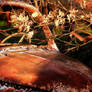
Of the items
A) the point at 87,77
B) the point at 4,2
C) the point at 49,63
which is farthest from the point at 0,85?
the point at 4,2

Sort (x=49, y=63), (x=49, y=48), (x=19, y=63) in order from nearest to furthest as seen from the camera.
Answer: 1. (x=19, y=63)
2. (x=49, y=63)
3. (x=49, y=48)

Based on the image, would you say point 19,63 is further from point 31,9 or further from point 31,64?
point 31,9

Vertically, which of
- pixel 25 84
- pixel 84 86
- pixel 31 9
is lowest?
pixel 84 86

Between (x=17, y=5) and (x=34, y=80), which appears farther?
(x=17, y=5)

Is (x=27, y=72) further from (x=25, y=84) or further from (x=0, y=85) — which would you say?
(x=0, y=85)

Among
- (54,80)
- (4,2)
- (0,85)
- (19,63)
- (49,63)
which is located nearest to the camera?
(0,85)

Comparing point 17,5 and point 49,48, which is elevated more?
point 17,5
